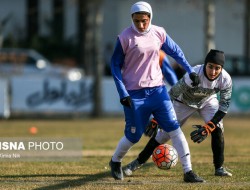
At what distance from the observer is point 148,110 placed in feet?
34.0

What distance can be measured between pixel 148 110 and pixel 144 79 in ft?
1.32

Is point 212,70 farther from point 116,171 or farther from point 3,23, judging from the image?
point 3,23

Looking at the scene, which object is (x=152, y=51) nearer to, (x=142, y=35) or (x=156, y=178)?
(x=142, y=35)

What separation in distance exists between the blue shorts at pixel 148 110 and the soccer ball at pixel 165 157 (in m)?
0.69

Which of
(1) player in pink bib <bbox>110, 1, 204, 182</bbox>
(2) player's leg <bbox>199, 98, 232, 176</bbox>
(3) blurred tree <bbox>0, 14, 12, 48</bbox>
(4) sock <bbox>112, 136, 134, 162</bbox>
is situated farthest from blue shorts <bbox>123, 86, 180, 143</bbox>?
(3) blurred tree <bbox>0, 14, 12, 48</bbox>

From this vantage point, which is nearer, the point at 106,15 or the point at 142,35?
the point at 142,35

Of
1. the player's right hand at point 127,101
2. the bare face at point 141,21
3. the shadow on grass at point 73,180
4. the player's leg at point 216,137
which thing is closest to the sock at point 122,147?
the shadow on grass at point 73,180

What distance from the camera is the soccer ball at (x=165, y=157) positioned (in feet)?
35.9

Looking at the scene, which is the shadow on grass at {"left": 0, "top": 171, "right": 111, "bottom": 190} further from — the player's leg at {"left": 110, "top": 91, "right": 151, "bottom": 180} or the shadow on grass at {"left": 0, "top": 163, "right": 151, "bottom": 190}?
the player's leg at {"left": 110, "top": 91, "right": 151, "bottom": 180}

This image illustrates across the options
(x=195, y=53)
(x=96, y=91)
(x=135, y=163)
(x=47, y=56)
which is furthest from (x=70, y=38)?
(x=135, y=163)

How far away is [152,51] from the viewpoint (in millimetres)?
10234

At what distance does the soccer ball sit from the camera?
430 inches

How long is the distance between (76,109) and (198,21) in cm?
1521

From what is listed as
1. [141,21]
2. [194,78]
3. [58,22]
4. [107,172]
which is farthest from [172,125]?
[58,22]
